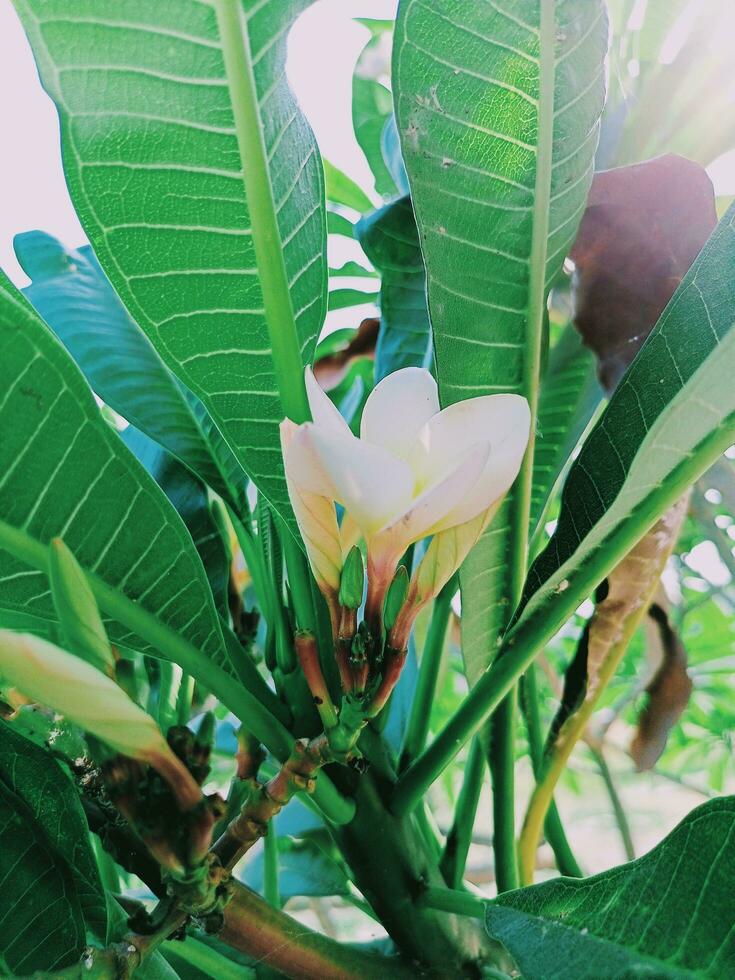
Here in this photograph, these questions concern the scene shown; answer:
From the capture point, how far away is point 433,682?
591 millimetres

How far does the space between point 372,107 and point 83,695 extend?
830mm

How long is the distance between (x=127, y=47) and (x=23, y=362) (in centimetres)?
15

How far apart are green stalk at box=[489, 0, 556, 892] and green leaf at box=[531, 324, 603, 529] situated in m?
0.09

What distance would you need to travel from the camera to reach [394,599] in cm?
35

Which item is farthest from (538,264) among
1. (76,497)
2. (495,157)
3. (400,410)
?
(76,497)

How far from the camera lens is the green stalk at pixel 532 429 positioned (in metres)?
0.44

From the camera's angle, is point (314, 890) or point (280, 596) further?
point (314, 890)

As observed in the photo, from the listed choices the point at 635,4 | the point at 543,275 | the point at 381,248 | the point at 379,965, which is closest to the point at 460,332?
the point at 543,275

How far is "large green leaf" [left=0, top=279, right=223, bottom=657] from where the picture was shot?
Answer: 34cm

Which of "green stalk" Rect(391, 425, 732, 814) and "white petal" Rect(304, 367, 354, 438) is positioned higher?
"white petal" Rect(304, 367, 354, 438)

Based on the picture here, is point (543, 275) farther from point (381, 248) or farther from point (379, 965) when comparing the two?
point (379, 965)

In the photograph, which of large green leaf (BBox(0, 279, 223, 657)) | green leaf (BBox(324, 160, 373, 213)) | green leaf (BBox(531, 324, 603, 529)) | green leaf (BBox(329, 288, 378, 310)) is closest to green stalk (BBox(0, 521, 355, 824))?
large green leaf (BBox(0, 279, 223, 657))

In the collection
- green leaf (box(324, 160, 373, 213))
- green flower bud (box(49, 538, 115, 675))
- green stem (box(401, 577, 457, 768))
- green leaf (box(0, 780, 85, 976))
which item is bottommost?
green leaf (box(0, 780, 85, 976))

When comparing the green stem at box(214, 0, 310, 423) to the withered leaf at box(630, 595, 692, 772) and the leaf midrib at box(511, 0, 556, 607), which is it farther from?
the withered leaf at box(630, 595, 692, 772)
